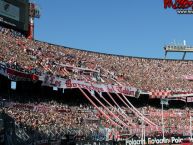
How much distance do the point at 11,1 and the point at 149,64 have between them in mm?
30299

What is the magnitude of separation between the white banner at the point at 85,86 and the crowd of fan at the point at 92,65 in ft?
3.52

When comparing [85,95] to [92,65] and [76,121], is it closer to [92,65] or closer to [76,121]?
[76,121]

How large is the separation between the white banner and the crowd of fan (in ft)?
3.52

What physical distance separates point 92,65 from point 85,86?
9.10 metres

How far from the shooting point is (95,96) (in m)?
57.9

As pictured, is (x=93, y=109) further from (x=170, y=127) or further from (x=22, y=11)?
(x=22, y=11)

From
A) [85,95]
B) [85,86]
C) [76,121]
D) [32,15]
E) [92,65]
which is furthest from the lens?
[32,15]

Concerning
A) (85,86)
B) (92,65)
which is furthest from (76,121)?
(92,65)

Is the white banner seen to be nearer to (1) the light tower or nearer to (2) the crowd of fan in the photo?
(2) the crowd of fan

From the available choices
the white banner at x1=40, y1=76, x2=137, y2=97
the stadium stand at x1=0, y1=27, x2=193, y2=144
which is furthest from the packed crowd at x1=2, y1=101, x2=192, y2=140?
the white banner at x1=40, y1=76, x2=137, y2=97

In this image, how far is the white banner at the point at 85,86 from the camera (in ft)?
161

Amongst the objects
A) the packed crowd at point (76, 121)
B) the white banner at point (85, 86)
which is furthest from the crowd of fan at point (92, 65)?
the packed crowd at point (76, 121)

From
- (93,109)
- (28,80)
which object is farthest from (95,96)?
(28,80)

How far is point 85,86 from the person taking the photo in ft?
179
